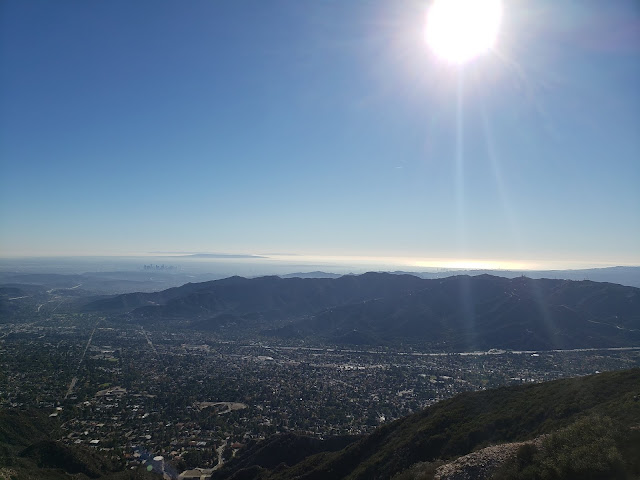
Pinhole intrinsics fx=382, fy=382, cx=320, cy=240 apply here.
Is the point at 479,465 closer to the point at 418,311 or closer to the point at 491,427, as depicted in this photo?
the point at 491,427

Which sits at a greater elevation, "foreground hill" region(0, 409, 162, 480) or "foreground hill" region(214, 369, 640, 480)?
"foreground hill" region(214, 369, 640, 480)

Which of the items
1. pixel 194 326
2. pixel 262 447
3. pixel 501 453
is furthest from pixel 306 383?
pixel 194 326

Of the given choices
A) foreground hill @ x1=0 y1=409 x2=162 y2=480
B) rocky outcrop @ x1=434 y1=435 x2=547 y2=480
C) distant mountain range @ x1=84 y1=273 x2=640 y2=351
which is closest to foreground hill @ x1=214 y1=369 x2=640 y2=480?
rocky outcrop @ x1=434 y1=435 x2=547 y2=480

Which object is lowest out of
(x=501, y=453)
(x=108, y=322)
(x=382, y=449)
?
Result: (x=108, y=322)

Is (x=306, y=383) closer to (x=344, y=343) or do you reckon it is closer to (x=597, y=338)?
(x=344, y=343)

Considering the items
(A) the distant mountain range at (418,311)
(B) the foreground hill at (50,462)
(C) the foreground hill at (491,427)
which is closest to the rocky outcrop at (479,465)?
(C) the foreground hill at (491,427)

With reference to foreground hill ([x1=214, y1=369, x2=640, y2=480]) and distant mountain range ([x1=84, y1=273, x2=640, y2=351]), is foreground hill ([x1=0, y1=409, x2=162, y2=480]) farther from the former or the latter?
distant mountain range ([x1=84, y1=273, x2=640, y2=351])

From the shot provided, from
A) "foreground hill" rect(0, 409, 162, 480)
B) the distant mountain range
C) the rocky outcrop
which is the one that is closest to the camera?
the rocky outcrop
